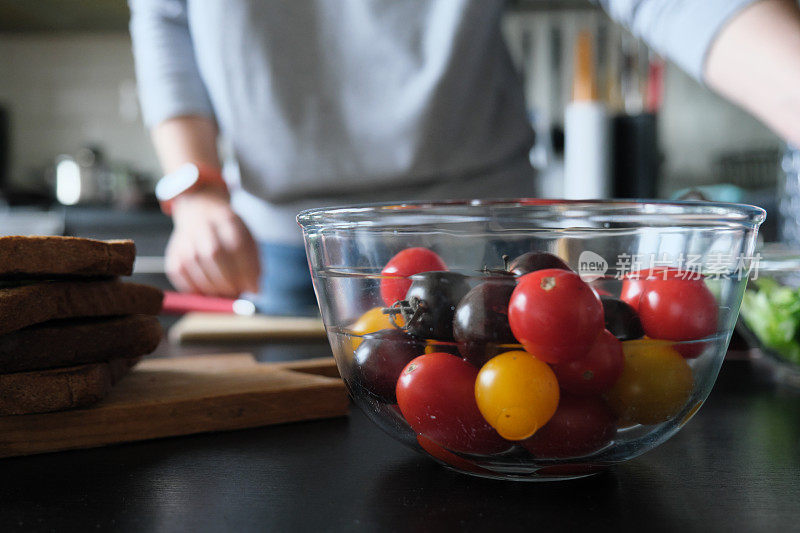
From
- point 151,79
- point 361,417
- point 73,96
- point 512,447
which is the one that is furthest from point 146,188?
point 512,447

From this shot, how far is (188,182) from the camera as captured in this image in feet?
3.89

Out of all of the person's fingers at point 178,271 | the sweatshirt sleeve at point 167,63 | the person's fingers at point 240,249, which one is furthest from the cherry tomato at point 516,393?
the sweatshirt sleeve at point 167,63

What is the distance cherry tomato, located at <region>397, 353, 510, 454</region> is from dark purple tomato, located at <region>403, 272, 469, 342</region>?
15mm

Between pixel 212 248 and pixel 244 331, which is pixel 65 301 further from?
pixel 212 248

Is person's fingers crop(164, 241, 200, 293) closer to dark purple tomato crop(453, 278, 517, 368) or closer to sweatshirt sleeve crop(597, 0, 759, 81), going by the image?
sweatshirt sleeve crop(597, 0, 759, 81)

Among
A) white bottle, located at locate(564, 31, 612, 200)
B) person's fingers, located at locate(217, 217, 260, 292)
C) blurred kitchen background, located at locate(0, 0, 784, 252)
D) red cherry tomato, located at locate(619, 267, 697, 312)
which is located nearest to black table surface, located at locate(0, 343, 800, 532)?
red cherry tomato, located at locate(619, 267, 697, 312)

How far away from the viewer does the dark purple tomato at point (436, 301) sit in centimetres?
37

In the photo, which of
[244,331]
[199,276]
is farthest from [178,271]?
[244,331]

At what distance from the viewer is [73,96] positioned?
375cm

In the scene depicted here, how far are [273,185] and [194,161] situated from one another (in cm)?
15

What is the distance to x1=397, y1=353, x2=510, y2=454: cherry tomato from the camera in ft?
1.21

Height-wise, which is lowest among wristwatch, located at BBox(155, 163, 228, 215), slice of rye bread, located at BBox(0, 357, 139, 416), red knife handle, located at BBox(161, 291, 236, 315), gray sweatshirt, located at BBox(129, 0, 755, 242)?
red knife handle, located at BBox(161, 291, 236, 315)

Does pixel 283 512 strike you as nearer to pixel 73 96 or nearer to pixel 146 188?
pixel 146 188

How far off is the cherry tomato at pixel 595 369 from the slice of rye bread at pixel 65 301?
0.38 metres
